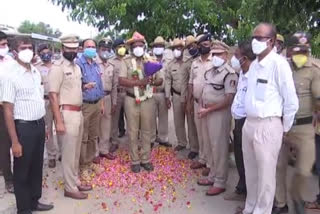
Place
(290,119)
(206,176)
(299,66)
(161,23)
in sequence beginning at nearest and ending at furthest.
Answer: (290,119)
(299,66)
(206,176)
(161,23)

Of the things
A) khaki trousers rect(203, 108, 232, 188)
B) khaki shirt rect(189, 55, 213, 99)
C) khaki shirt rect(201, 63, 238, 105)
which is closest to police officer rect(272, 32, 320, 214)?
khaki shirt rect(201, 63, 238, 105)

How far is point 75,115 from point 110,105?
2.10 m

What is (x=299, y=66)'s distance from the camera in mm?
4359

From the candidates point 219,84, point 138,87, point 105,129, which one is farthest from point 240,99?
point 105,129

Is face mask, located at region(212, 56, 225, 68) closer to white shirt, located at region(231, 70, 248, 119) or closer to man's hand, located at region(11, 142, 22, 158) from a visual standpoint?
white shirt, located at region(231, 70, 248, 119)

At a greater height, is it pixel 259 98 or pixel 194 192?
pixel 259 98

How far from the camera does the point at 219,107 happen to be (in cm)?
534

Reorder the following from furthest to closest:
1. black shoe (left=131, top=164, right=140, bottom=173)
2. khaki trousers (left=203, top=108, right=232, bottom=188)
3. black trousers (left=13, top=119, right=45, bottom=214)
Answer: black shoe (left=131, top=164, right=140, bottom=173) < khaki trousers (left=203, top=108, right=232, bottom=188) < black trousers (left=13, top=119, right=45, bottom=214)

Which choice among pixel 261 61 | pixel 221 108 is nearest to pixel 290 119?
pixel 261 61

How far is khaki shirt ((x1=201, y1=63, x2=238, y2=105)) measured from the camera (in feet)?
17.4

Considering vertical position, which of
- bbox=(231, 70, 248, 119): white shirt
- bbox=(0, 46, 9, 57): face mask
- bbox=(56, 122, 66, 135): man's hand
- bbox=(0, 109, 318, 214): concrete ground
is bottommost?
bbox=(0, 109, 318, 214): concrete ground

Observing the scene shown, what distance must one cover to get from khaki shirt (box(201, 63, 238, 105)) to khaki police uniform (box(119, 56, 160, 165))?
1.16 m

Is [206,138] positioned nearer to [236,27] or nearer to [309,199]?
[309,199]

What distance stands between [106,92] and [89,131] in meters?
1.21
